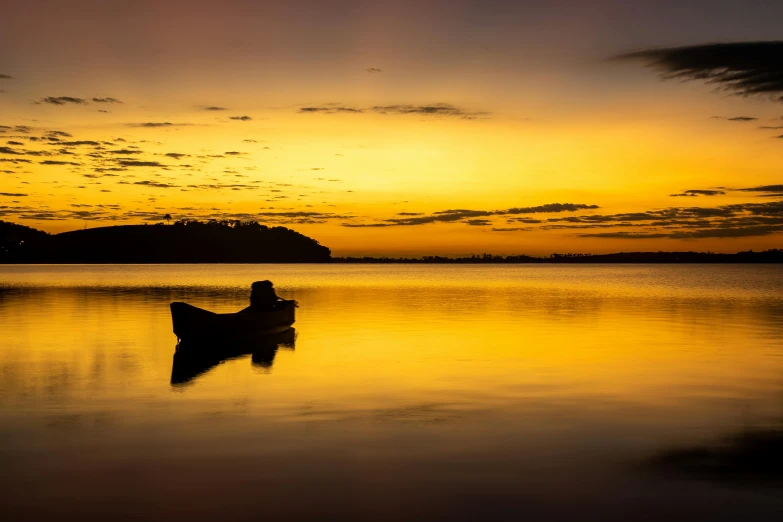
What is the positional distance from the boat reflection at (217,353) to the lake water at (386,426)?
385mm

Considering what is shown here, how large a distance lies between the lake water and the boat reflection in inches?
15.2

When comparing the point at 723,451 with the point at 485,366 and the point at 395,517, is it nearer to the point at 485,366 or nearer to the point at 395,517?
the point at 395,517

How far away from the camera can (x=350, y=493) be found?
1238 cm

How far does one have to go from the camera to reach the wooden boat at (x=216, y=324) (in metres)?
32.5

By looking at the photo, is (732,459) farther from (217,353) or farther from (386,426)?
(217,353)

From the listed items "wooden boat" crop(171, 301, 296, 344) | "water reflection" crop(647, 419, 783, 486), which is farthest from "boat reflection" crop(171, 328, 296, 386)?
"water reflection" crop(647, 419, 783, 486)

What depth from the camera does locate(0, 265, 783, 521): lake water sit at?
11914 mm

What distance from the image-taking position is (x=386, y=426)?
17.4 metres

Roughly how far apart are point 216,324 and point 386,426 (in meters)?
17.6

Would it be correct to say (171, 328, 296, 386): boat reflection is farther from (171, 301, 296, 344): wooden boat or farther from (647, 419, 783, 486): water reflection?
(647, 419, 783, 486): water reflection

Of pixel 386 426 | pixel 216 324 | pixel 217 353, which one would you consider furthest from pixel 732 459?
pixel 216 324

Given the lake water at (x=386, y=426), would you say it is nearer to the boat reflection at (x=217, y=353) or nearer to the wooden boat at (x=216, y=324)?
the boat reflection at (x=217, y=353)

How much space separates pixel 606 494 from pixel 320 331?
3087cm

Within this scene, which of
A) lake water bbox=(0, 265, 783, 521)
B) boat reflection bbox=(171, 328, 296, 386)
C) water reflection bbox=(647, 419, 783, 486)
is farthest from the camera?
boat reflection bbox=(171, 328, 296, 386)
